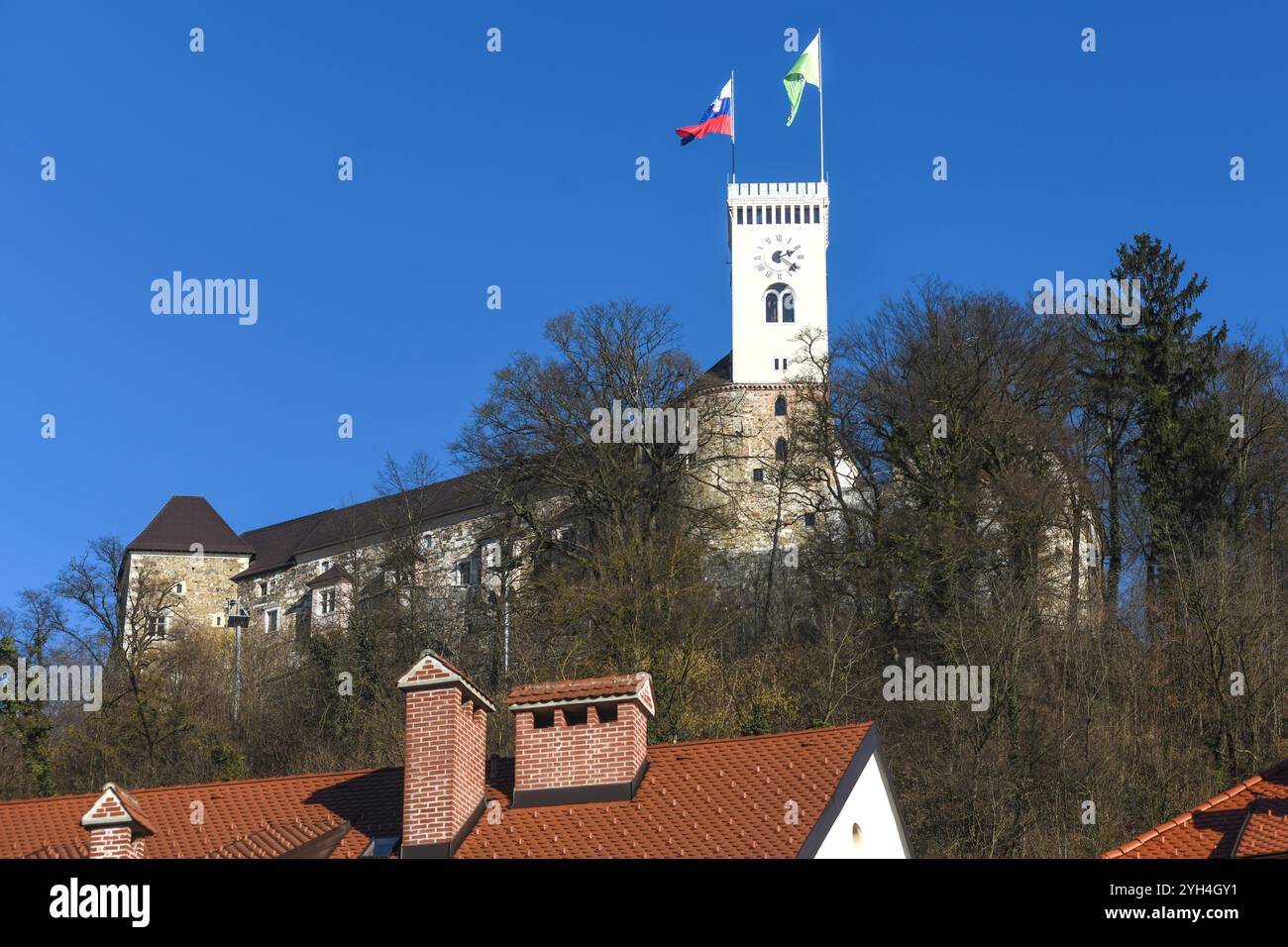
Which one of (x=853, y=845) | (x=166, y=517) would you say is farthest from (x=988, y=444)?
(x=166, y=517)

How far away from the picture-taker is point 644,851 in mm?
22781

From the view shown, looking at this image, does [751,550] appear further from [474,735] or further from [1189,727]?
[474,735]

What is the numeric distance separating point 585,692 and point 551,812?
1667 millimetres

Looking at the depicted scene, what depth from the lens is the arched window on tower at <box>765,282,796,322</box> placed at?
83.4 metres

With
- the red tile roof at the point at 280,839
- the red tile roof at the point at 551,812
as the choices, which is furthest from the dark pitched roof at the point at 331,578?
the red tile roof at the point at 280,839

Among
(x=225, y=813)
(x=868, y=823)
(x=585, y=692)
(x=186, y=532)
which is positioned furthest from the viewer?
(x=186, y=532)

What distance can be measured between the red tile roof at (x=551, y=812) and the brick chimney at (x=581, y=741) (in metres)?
0.22

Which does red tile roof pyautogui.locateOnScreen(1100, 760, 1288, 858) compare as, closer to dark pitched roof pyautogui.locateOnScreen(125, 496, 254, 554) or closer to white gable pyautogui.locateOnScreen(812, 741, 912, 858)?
white gable pyautogui.locateOnScreen(812, 741, 912, 858)

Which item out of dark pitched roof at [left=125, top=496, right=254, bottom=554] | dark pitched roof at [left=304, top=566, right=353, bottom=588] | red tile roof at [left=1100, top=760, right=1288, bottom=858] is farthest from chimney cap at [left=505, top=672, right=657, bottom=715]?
dark pitched roof at [left=125, top=496, right=254, bottom=554]

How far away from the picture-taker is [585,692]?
25.1 metres

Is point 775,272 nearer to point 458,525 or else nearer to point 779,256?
point 779,256

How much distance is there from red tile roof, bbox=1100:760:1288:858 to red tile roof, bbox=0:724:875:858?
3921 mm

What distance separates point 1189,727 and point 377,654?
25943mm

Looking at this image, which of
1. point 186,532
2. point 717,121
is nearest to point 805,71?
point 717,121
